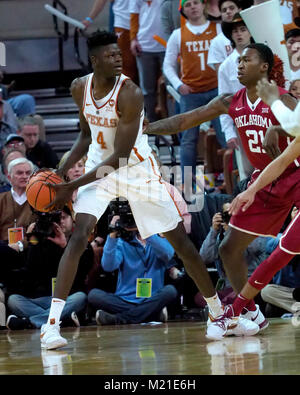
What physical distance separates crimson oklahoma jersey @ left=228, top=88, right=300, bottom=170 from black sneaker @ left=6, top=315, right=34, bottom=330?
2.85m

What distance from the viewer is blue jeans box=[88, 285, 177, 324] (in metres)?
7.35

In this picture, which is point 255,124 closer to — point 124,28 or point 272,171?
point 272,171

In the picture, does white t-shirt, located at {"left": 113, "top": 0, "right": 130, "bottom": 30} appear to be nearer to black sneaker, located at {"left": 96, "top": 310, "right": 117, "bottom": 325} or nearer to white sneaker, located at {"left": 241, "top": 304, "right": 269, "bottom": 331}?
black sneaker, located at {"left": 96, "top": 310, "right": 117, "bottom": 325}

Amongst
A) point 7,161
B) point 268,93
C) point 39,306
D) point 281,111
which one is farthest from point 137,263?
point 281,111

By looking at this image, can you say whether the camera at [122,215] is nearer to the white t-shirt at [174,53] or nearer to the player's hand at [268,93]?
the white t-shirt at [174,53]

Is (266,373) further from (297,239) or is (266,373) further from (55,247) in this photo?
(55,247)

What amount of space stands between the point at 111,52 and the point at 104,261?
7.84ft

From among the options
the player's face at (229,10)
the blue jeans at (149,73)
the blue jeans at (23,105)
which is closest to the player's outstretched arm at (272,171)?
the player's face at (229,10)

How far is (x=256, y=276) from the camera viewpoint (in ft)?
17.4

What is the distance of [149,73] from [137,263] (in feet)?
11.3

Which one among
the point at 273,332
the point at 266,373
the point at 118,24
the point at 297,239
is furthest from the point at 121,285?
the point at 118,24

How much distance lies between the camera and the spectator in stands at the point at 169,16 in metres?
9.70

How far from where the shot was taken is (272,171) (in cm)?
496

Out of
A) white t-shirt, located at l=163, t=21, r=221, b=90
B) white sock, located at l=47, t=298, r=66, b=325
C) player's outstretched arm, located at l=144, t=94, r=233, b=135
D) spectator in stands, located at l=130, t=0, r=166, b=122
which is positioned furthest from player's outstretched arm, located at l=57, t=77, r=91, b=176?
spectator in stands, located at l=130, t=0, r=166, b=122
